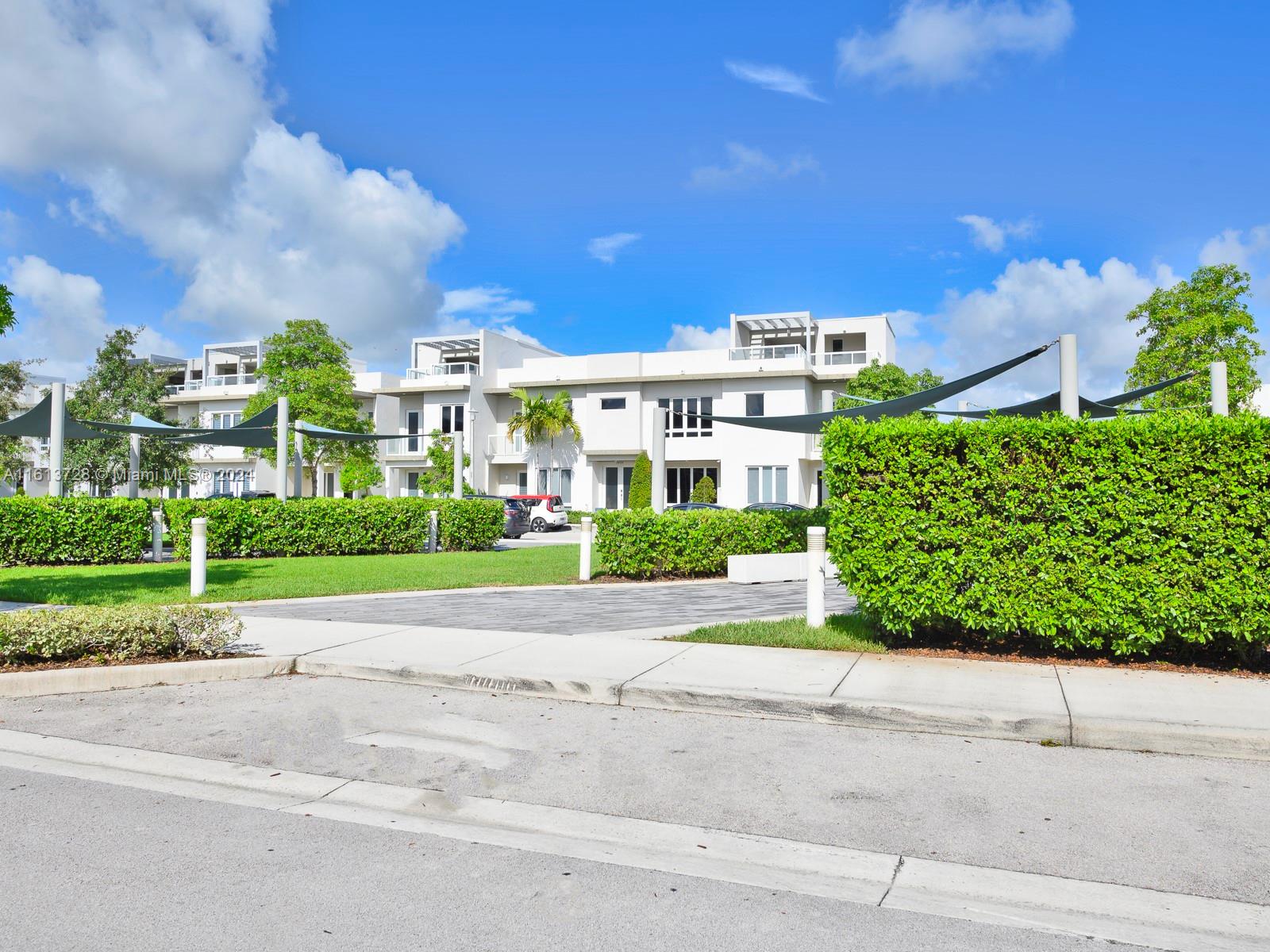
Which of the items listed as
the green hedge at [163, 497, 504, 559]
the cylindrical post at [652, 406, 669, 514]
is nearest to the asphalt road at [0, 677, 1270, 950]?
the cylindrical post at [652, 406, 669, 514]

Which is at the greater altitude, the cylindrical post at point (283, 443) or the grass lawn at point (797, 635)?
the cylindrical post at point (283, 443)

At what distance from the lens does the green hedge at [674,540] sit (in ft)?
50.5

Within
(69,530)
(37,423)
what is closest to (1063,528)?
(69,530)

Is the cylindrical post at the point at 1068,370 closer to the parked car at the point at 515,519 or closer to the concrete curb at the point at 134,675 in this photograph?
the concrete curb at the point at 134,675

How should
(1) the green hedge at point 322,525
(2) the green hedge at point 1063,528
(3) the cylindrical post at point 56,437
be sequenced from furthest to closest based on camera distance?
(1) the green hedge at point 322,525 < (3) the cylindrical post at point 56,437 < (2) the green hedge at point 1063,528

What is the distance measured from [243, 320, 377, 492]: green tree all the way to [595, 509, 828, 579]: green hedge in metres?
26.5

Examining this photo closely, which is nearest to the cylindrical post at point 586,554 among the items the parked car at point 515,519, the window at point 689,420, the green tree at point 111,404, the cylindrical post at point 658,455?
the cylindrical post at point 658,455

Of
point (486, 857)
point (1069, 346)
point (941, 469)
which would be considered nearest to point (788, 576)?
point (1069, 346)

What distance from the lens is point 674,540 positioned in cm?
1549

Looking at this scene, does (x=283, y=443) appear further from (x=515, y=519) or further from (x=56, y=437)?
(x=515, y=519)

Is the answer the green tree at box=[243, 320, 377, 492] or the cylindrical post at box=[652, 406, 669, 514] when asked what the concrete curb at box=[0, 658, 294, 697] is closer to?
the cylindrical post at box=[652, 406, 669, 514]

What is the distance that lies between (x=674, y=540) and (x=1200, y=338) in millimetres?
16501

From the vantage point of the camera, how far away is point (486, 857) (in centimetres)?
411

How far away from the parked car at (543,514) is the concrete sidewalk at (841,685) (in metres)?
28.0
